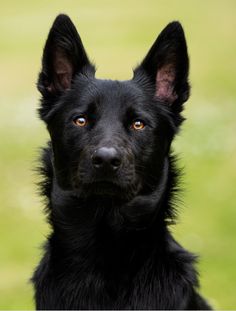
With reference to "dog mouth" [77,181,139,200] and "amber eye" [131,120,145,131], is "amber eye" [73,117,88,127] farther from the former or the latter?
"dog mouth" [77,181,139,200]

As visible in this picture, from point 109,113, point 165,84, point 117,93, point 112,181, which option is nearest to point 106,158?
point 112,181

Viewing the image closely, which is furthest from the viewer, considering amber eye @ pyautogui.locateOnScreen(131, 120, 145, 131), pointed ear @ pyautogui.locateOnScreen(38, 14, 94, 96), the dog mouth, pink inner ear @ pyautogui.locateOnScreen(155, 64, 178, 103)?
pink inner ear @ pyautogui.locateOnScreen(155, 64, 178, 103)

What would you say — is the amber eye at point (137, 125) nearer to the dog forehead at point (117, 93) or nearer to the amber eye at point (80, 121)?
the dog forehead at point (117, 93)

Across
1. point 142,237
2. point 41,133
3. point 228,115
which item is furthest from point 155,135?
point 228,115

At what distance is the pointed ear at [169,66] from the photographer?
8617 millimetres

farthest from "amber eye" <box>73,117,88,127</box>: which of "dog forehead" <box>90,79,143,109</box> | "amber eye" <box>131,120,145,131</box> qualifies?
"amber eye" <box>131,120,145,131</box>

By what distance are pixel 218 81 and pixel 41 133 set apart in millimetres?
5512

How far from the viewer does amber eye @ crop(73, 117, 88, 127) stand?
8430 mm

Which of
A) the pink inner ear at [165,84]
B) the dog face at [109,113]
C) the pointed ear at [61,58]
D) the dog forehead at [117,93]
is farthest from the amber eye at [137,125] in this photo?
the pointed ear at [61,58]

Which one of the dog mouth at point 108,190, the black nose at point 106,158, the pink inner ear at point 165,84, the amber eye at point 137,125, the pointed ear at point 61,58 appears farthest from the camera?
the pink inner ear at point 165,84

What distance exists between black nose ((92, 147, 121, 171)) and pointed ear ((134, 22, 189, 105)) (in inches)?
40.0

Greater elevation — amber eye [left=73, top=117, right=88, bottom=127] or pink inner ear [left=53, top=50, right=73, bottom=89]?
pink inner ear [left=53, top=50, right=73, bottom=89]

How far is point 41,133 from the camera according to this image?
63.5ft

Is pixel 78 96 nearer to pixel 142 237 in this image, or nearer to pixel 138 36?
pixel 142 237
